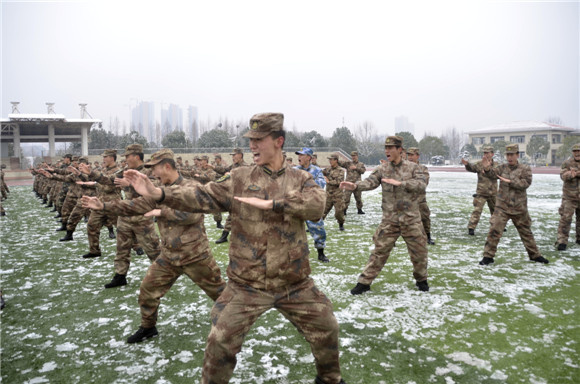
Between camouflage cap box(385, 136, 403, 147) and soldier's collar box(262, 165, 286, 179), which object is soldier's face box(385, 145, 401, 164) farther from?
soldier's collar box(262, 165, 286, 179)

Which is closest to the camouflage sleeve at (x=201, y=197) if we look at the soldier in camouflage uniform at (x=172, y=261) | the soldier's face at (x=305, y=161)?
the soldier in camouflage uniform at (x=172, y=261)

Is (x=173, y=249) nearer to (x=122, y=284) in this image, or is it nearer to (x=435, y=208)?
(x=122, y=284)

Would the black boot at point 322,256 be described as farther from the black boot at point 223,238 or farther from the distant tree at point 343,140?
the distant tree at point 343,140

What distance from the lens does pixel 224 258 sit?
8.01 m

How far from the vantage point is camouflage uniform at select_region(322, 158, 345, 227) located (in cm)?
1106

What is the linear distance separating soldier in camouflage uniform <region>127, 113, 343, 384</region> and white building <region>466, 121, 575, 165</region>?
7285 cm

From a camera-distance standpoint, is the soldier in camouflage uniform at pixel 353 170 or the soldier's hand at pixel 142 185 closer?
the soldier's hand at pixel 142 185

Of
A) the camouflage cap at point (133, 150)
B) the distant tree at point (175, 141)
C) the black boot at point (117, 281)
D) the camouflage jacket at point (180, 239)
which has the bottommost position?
the black boot at point (117, 281)

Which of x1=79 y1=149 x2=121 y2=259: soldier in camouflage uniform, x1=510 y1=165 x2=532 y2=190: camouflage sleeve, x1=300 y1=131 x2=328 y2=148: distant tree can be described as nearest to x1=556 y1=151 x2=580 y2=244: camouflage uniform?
x1=510 y1=165 x2=532 y2=190: camouflage sleeve

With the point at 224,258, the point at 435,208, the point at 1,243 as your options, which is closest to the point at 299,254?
the point at 224,258

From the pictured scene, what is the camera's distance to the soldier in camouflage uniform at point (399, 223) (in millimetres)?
5727

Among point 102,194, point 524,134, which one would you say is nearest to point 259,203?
Answer: point 102,194

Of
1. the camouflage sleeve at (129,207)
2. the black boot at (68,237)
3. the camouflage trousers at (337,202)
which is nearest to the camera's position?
the camouflage sleeve at (129,207)

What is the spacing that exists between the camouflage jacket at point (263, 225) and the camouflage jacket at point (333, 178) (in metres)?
8.64
